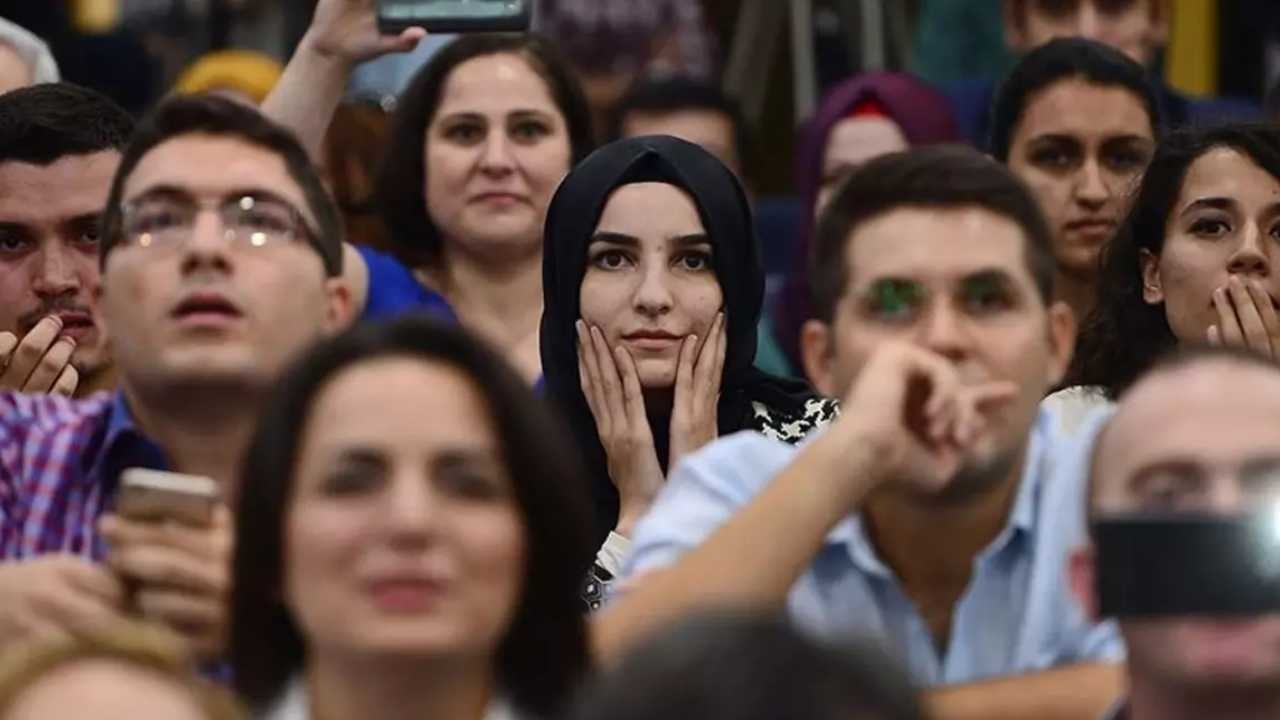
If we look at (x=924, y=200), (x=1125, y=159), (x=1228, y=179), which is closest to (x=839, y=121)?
(x=1125, y=159)

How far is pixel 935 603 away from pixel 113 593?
1121 millimetres

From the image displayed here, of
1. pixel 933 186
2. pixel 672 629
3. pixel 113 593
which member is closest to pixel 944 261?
pixel 933 186

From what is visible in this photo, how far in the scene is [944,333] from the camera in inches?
193

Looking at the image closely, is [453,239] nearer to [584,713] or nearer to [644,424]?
[644,424]

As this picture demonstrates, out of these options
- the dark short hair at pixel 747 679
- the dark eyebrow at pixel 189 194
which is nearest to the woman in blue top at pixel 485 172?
the dark eyebrow at pixel 189 194

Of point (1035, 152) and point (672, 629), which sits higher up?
point (672, 629)

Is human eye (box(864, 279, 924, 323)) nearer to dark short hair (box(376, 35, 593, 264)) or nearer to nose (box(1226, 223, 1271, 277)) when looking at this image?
nose (box(1226, 223, 1271, 277))

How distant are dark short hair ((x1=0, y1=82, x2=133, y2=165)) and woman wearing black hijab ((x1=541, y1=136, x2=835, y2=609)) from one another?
2.62 feet

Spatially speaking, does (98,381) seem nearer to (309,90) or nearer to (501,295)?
(309,90)

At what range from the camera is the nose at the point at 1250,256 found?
20.9 feet

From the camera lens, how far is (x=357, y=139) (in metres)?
8.07

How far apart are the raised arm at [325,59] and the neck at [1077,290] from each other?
1429 mm

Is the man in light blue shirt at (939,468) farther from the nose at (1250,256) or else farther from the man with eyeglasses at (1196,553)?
the nose at (1250,256)

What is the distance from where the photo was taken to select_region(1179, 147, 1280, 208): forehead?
650 cm
